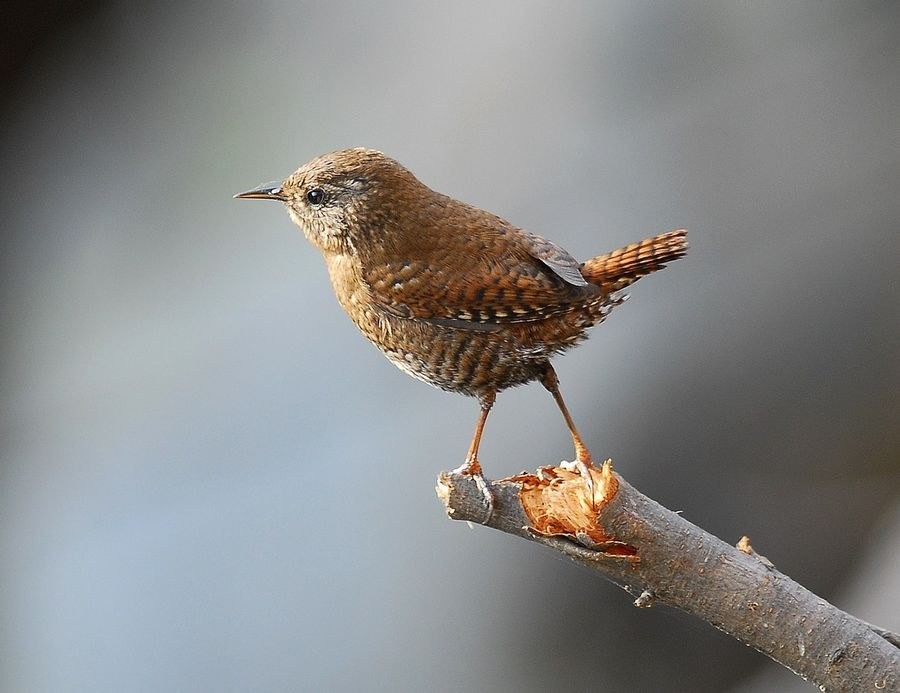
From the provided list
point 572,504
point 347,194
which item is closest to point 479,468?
point 572,504

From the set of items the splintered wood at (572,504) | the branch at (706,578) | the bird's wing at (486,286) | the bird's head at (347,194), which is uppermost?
the bird's head at (347,194)

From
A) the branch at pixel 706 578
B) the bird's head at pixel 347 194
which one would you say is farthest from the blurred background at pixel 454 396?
the bird's head at pixel 347 194

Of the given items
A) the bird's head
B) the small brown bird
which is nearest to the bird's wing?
the small brown bird

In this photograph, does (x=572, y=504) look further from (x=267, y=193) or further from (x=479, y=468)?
(x=267, y=193)

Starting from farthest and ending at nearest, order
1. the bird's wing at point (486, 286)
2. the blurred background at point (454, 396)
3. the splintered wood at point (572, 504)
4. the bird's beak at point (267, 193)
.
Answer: the blurred background at point (454, 396), the bird's beak at point (267, 193), the bird's wing at point (486, 286), the splintered wood at point (572, 504)

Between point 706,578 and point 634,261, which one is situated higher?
point 634,261

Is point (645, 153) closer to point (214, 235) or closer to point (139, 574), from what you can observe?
point (214, 235)

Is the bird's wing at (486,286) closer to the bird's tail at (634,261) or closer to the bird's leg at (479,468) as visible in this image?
the bird's tail at (634,261)

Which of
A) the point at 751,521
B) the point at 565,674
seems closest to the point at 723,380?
the point at 751,521
